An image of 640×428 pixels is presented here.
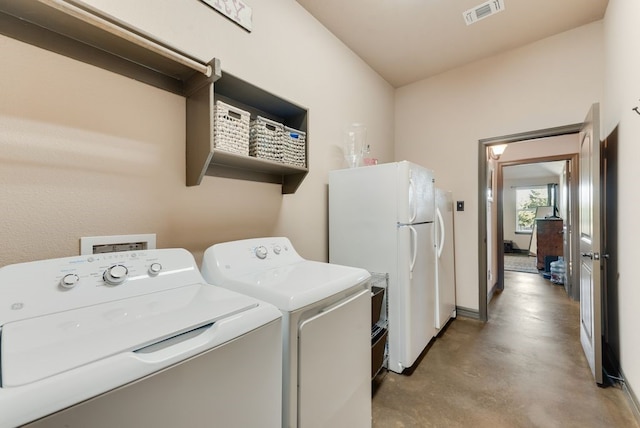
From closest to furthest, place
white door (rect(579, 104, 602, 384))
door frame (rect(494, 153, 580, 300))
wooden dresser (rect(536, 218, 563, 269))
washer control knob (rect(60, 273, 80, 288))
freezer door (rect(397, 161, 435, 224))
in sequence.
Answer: washer control knob (rect(60, 273, 80, 288)) < white door (rect(579, 104, 602, 384)) < freezer door (rect(397, 161, 435, 224)) < door frame (rect(494, 153, 580, 300)) < wooden dresser (rect(536, 218, 563, 269))

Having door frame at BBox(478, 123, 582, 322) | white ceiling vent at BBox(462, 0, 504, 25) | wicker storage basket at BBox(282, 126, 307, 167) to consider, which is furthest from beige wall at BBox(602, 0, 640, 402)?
wicker storage basket at BBox(282, 126, 307, 167)

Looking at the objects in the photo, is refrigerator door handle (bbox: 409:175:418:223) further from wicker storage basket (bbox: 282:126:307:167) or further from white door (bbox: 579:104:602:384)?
white door (bbox: 579:104:602:384)

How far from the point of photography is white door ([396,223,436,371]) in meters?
2.04

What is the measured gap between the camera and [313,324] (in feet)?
3.60

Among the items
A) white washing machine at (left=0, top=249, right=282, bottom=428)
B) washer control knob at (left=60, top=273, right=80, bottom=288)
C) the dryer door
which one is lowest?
the dryer door

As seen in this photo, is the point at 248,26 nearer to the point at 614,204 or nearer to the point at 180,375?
the point at 180,375

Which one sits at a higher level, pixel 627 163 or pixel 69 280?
pixel 627 163

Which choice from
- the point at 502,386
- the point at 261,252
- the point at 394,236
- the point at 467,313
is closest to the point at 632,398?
the point at 502,386

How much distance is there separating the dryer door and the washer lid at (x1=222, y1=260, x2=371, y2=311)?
0.27 ft

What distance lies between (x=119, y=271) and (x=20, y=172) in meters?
0.54

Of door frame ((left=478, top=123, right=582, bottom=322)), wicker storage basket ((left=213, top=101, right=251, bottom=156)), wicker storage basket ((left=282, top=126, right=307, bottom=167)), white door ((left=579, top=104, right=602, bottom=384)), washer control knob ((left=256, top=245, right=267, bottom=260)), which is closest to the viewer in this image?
wicker storage basket ((left=213, top=101, right=251, bottom=156))

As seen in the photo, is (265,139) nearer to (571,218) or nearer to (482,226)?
(482,226)

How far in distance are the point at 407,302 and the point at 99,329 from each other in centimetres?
181

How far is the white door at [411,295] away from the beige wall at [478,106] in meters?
1.16
